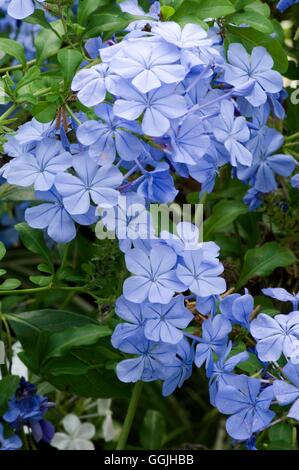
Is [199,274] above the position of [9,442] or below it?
above

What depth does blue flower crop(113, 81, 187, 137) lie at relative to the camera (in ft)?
3.08

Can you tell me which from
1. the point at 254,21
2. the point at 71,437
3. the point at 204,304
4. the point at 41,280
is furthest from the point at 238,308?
the point at 71,437

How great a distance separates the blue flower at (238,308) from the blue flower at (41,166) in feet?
0.79

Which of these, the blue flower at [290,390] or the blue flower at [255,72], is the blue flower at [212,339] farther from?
the blue flower at [255,72]

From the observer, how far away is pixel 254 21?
1.15 m

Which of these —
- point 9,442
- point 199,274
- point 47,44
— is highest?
point 47,44

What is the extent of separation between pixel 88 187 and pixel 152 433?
0.76m

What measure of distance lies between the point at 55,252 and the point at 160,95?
0.79 metres

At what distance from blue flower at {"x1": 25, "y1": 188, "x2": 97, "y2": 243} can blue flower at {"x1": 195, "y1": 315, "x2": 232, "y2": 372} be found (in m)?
0.18

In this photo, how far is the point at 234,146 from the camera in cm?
106

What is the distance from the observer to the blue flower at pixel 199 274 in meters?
0.99

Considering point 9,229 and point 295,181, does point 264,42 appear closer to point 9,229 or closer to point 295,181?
point 295,181

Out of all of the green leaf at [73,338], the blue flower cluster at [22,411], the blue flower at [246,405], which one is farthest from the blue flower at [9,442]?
the blue flower at [246,405]
